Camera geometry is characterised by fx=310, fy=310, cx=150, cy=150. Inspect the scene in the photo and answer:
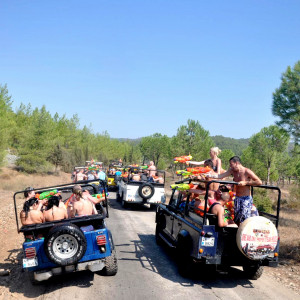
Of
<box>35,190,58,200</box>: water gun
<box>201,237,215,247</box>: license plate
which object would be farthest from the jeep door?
<box>35,190,58,200</box>: water gun

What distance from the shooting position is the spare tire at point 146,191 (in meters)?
14.0

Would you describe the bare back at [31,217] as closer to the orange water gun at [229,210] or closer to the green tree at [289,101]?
the orange water gun at [229,210]

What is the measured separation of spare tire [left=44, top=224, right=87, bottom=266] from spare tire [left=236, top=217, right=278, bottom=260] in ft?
8.85

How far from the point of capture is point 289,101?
1421 centimetres

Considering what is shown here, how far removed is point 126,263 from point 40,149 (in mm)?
27892

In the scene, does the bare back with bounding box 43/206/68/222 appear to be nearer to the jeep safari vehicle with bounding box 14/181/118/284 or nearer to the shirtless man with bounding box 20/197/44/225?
the shirtless man with bounding box 20/197/44/225

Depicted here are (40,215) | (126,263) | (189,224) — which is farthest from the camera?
(126,263)

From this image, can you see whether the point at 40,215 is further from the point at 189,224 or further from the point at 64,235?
the point at 189,224

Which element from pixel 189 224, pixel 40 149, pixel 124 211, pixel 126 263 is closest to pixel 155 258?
pixel 126 263

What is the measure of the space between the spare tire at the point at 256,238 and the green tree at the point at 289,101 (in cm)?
1021

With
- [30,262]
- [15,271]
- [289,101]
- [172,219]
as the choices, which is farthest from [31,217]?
[289,101]

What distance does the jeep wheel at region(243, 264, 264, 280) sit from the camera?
6.12 meters

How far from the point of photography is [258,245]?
534 cm

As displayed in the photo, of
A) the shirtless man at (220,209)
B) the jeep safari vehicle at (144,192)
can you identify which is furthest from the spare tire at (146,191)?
the shirtless man at (220,209)
